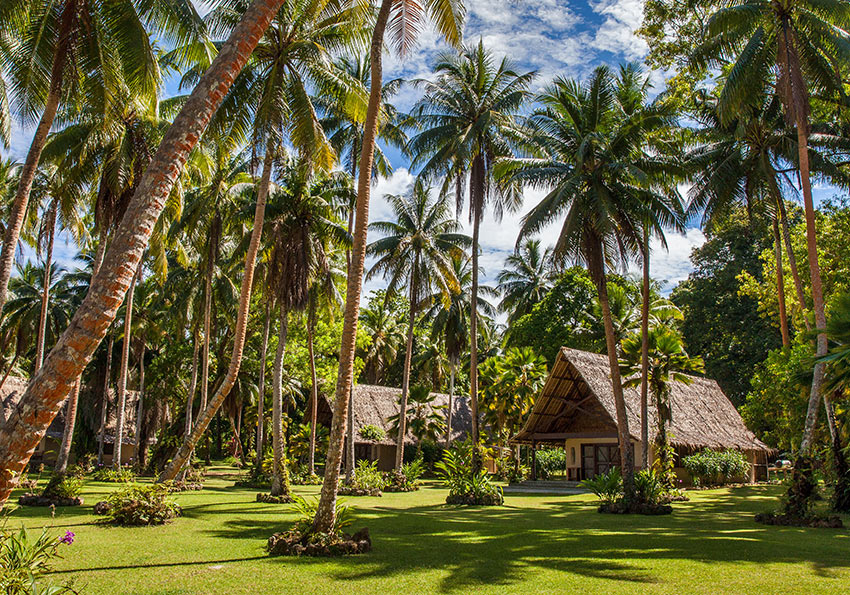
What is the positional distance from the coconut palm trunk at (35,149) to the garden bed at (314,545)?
20.6 feet

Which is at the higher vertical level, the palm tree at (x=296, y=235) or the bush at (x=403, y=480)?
the palm tree at (x=296, y=235)

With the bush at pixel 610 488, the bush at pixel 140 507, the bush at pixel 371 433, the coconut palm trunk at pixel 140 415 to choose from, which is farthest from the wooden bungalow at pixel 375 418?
the bush at pixel 140 507

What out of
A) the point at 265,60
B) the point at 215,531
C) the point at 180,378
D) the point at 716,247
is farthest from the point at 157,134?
the point at 716,247

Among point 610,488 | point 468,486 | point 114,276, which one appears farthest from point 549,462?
point 114,276

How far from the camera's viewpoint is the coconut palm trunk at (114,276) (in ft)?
14.8

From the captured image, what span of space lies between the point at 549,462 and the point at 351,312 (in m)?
30.0

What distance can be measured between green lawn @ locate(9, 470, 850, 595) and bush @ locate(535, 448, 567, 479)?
2038 centimetres

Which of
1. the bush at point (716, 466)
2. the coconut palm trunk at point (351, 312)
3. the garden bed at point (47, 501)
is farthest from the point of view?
the bush at point (716, 466)

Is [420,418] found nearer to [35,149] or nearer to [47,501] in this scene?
[47,501]

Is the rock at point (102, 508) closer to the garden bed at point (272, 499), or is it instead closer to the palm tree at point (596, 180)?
the garden bed at point (272, 499)

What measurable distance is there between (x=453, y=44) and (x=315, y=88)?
5556 millimetres

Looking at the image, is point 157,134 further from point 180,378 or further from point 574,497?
point 180,378

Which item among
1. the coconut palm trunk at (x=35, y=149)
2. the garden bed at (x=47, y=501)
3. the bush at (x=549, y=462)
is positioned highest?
the coconut palm trunk at (x=35, y=149)

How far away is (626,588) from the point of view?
7.07 m
